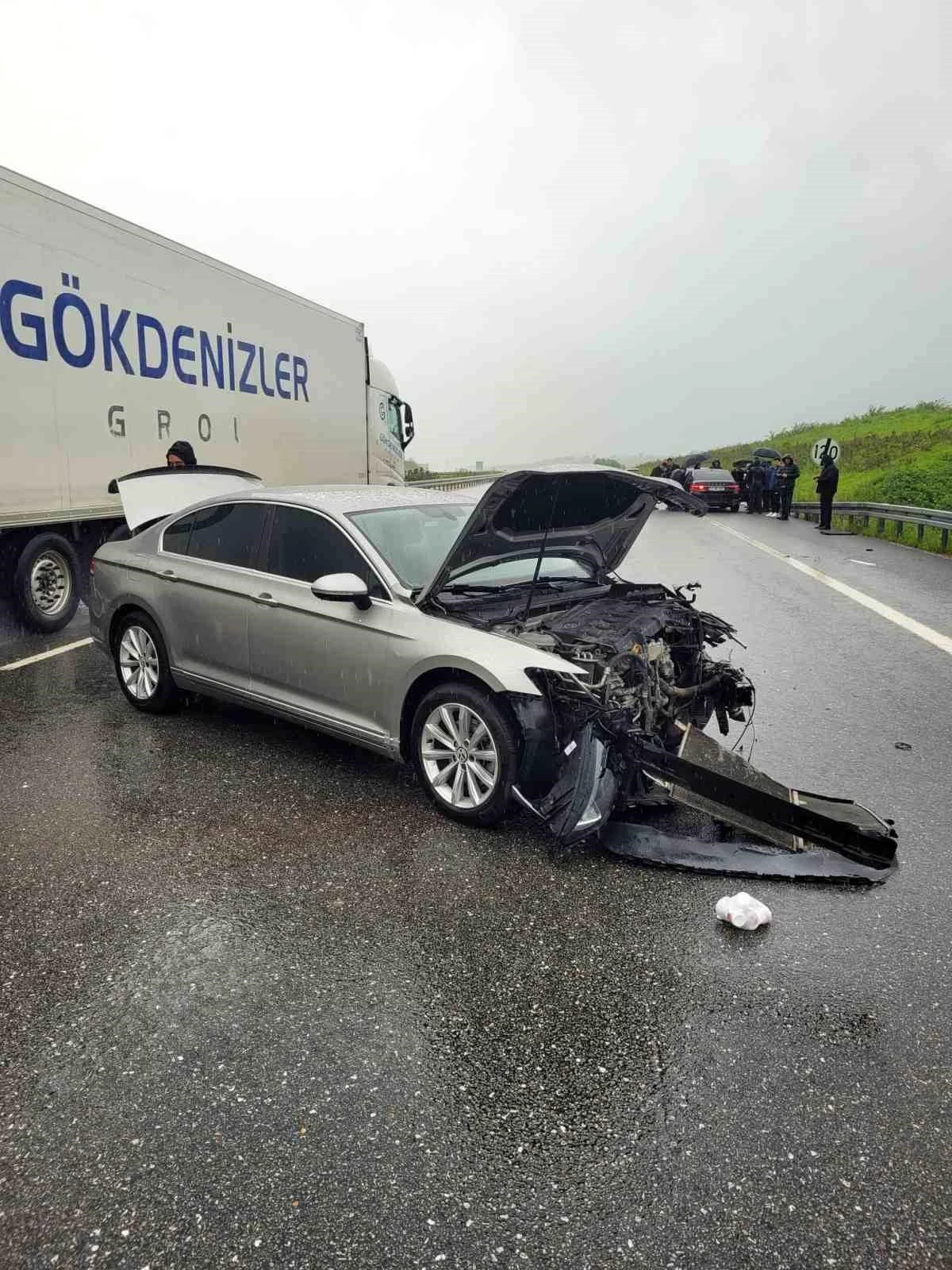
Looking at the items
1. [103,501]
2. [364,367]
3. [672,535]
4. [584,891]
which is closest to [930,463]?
[672,535]

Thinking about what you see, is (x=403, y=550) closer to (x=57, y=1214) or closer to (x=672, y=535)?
(x=57, y=1214)

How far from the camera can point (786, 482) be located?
2570 cm

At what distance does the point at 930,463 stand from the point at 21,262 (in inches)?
1103

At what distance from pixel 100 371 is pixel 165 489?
95.1 inches

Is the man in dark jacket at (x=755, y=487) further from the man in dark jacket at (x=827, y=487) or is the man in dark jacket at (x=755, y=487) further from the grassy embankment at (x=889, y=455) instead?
the man in dark jacket at (x=827, y=487)

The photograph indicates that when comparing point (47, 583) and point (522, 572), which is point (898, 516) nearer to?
point (522, 572)

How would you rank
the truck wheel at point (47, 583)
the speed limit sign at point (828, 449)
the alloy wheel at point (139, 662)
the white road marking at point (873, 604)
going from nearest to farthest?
the alloy wheel at point (139, 662) → the white road marking at point (873, 604) → the truck wheel at point (47, 583) → the speed limit sign at point (828, 449)

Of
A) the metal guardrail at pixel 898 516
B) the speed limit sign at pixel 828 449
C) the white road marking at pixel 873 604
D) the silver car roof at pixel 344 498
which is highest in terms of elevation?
the speed limit sign at pixel 828 449

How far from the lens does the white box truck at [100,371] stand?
823cm

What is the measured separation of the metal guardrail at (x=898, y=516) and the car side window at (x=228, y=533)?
14088 mm

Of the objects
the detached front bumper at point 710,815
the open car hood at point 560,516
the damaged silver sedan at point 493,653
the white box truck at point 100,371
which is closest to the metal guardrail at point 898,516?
the white box truck at point 100,371

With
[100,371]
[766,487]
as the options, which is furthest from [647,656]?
[766,487]

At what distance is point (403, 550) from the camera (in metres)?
5.10

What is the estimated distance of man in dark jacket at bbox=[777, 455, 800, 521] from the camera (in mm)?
25281
